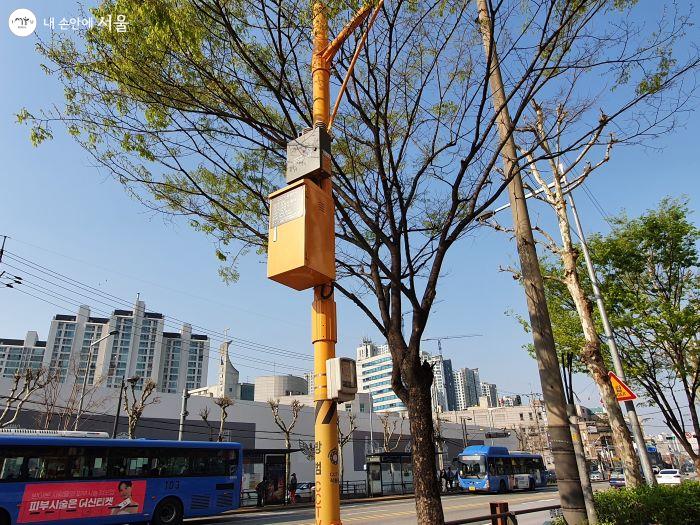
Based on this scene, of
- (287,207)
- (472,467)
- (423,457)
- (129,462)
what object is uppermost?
(287,207)

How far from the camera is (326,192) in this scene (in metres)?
4.24

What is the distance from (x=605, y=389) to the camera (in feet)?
37.8

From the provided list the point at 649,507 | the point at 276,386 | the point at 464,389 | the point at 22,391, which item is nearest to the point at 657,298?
the point at 649,507

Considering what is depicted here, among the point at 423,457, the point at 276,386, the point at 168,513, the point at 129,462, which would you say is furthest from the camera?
the point at 276,386

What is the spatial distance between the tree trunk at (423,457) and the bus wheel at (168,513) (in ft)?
42.7

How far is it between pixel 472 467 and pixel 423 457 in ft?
90.3

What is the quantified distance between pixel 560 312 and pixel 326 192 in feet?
61.1

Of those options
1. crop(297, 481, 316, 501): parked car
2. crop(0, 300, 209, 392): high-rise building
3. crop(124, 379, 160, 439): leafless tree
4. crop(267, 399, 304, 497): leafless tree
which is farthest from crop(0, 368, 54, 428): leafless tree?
crop(0, 300, 209, 392): high-rise building

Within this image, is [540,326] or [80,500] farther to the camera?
[80,500]

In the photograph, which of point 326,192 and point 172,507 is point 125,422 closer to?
point 172,507

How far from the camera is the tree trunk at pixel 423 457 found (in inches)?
203

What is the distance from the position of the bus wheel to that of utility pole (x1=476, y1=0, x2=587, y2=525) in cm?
1362

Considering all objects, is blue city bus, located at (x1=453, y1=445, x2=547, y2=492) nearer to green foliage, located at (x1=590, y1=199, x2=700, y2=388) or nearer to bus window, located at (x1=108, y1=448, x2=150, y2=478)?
green foliage, located at (x1=590, y1=199, x2=700, y2=388)

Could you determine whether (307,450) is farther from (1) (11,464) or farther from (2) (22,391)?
(1) (11,464)
